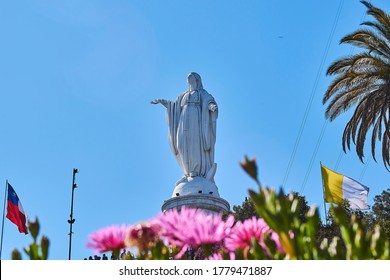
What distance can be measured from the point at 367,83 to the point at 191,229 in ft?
64.0

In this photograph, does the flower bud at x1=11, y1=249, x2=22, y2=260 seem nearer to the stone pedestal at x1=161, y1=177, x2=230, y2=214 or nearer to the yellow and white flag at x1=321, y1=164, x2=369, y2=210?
the yellow and white flag at x1=321, y1=164, x2=369, y2=210

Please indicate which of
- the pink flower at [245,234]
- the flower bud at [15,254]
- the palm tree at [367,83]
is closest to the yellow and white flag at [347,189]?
the palm tree at [367,83]

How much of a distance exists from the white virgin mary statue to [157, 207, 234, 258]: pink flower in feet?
73.3

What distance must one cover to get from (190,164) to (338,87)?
6.04m

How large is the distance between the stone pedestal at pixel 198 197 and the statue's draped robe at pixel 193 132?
0.64m

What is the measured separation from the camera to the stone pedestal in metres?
23.3

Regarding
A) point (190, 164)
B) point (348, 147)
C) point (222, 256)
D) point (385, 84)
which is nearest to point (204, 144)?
point (190, 164)

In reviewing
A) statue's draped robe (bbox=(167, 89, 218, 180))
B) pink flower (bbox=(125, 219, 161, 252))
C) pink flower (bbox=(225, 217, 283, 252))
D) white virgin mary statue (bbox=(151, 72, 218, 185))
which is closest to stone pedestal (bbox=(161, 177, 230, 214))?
white virgin mary statue (bbox=(151, 72, 218, 185))

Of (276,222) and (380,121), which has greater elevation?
(380,121)

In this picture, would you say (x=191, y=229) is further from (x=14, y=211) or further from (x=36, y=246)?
(x=14, y=211)

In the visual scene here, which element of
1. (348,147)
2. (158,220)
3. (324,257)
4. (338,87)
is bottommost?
(324,257)

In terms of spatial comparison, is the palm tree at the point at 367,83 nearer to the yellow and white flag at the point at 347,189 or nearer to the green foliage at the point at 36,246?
the yellow and white flag at the point at 347,189
